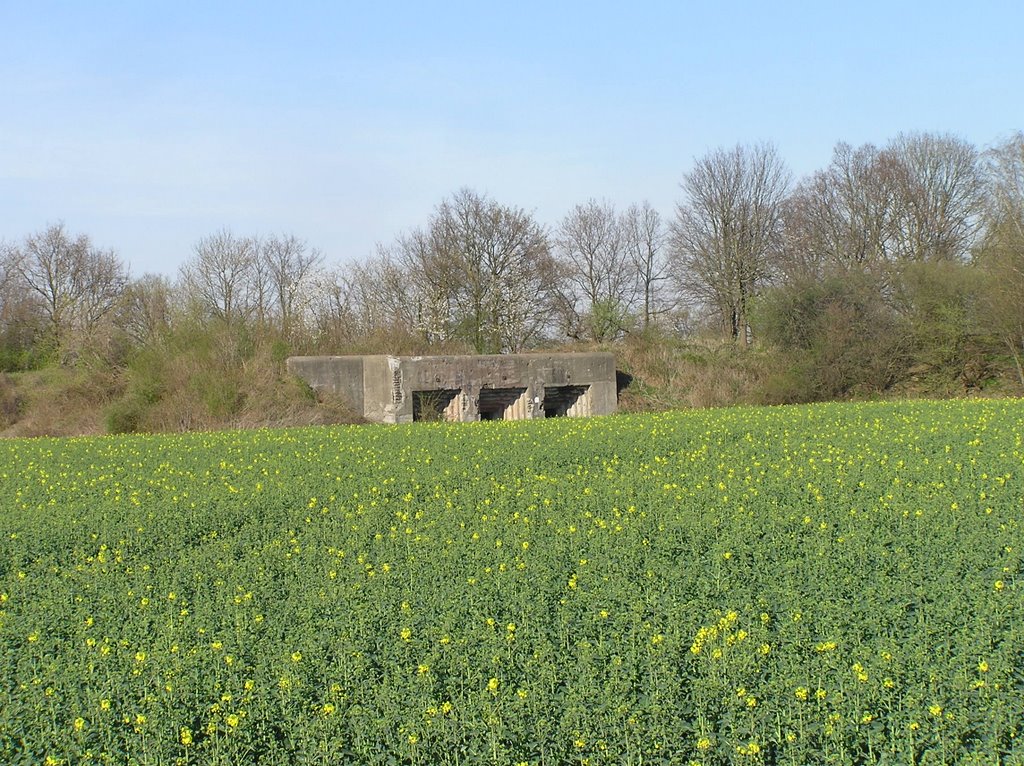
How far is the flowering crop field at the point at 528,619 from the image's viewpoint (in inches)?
167

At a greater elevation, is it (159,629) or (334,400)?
(334,400)

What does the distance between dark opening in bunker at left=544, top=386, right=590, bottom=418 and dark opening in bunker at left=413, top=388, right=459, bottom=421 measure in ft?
10.9

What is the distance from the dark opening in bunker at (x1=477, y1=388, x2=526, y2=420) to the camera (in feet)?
81.2

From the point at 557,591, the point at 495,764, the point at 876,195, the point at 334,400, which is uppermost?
the point at 876,195

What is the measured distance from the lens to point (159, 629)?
5.61 metres

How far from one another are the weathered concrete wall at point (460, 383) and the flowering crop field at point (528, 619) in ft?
39.6

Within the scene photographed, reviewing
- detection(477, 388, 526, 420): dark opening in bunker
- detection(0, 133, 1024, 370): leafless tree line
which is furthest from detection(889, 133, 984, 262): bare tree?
detection(477, 388, 526, 420): dark opening in bunker

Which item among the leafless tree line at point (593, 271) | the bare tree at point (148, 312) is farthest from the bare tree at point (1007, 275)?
the bare tree at point (148, 312)

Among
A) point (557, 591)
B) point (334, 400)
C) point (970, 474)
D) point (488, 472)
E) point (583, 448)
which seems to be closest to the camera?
point (557, 591)

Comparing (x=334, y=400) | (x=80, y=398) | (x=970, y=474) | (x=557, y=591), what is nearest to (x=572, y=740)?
(x=557, y=591)

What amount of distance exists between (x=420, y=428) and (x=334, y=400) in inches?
231

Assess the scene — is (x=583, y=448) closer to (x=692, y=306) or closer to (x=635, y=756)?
(x=635, y=756)

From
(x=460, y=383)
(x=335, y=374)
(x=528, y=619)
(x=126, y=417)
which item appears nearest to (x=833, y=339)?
(x=460, y=383)

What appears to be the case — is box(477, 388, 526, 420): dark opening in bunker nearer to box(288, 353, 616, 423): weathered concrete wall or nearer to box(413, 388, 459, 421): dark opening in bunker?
box(288, 353, 616, 423): weathered concrete wall
